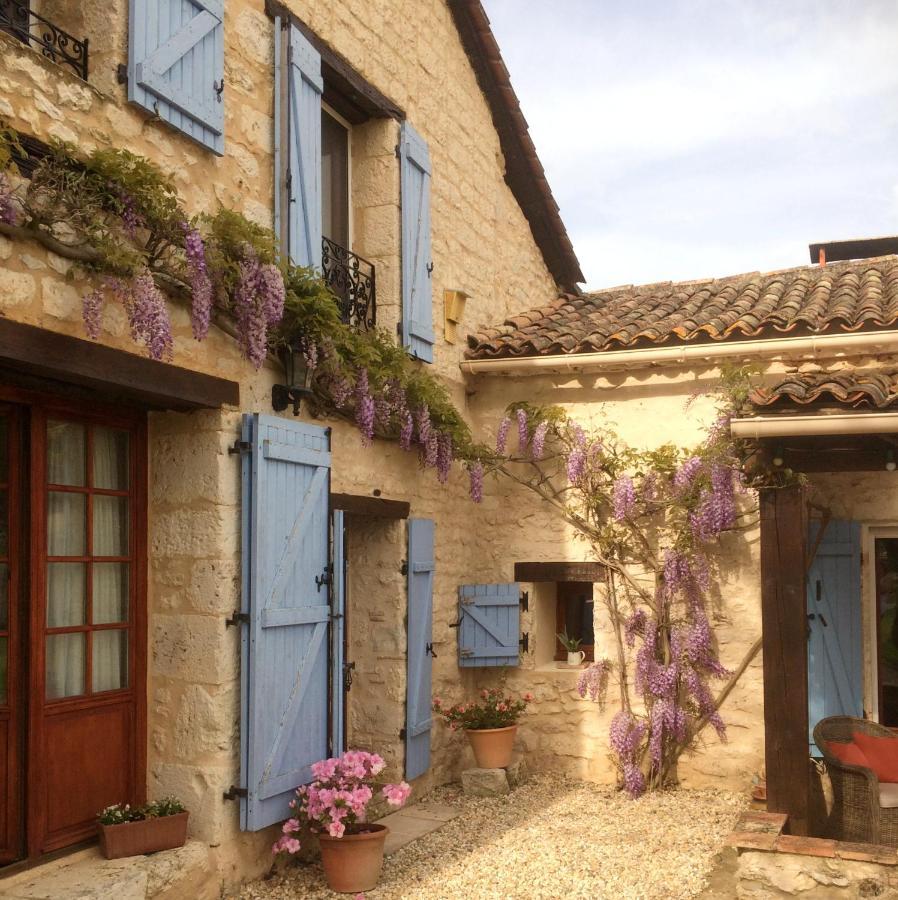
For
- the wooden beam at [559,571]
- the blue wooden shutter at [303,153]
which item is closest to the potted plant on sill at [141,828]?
the blue wooden shutter at [303,153]

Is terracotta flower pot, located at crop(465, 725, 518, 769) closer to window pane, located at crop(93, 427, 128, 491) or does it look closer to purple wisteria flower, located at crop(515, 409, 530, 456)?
purple wisteria flower, located at crop(515, 409, 530, 456)

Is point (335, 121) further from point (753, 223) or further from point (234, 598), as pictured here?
point (753, 223)

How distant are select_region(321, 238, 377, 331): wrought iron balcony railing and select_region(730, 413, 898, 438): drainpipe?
82.5 inches

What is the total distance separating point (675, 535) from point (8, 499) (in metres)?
4.20

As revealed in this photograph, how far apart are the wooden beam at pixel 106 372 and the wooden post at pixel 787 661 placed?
257cm

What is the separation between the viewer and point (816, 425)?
15.8 feet

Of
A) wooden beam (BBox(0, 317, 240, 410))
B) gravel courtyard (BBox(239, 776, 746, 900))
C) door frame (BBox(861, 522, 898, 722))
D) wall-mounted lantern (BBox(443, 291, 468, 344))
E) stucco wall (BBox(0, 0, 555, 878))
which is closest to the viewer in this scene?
wooden beam (BBox(0, 317, 240, 410))

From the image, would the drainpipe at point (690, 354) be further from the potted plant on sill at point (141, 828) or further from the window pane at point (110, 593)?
the potted plant on sill at point (141, 828)

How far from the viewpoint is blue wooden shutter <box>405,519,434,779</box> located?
19.8ft

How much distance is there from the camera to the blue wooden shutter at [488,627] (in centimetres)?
692

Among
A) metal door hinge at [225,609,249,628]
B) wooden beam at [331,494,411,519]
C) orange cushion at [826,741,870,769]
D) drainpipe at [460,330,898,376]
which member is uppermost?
drainpipe at [460,330,898,376]

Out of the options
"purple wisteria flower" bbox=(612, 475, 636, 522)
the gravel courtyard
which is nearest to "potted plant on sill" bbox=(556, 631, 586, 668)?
the gravel courtyard

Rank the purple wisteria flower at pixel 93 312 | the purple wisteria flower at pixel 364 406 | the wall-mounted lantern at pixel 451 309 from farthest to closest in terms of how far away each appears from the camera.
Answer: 1. the wall-mounted lantern at pixel 451 309
2. the purple wisteria flower at pixel 364 406
3. the purple wisteria flower at pixel 93 312

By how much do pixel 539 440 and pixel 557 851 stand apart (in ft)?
8.88
